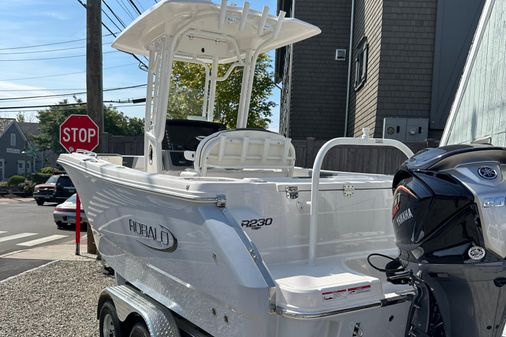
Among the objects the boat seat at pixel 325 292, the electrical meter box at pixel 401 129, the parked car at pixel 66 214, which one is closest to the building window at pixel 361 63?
the electrical meter box at pixel 401 129

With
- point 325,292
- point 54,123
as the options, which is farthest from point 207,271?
point 54,123

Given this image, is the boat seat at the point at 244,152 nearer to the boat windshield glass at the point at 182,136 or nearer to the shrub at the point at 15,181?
the boat windshield glass at the point at 182,136

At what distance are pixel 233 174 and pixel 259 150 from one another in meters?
0.29

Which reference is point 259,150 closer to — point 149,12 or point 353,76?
point 149,12

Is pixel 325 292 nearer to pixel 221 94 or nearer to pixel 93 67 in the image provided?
pixel 221 94

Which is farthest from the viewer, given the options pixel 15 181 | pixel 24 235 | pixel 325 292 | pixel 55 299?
pixel 15 181

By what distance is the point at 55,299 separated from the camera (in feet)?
18.1

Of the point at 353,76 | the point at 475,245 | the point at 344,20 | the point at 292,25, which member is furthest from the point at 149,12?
the point at 344,20

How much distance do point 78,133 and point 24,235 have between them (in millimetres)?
5555

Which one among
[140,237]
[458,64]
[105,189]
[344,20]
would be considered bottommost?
[140,237]

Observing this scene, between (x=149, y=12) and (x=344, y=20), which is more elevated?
(x=344, y=20)

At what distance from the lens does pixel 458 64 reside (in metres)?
8.66

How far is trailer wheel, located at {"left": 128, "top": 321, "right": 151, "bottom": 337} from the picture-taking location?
288 cm

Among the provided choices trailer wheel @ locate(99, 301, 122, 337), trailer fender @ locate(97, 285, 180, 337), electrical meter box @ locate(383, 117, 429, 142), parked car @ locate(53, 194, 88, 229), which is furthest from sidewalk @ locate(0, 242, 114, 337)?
electrical meter box @ locate(383, 117, 429, 142)
